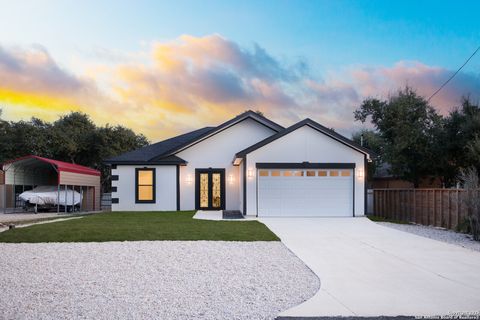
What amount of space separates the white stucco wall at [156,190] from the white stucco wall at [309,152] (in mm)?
5342

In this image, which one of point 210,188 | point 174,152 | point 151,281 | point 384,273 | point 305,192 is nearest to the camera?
point 151,281

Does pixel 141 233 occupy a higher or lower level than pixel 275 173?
lower

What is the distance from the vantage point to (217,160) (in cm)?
2298

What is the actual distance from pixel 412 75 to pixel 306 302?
27.3m

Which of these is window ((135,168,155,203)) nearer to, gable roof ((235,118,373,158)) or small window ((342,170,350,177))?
gable roof ((235,118,373,158))

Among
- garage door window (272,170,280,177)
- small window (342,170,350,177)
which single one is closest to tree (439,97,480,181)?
small window (342,170,350,177)

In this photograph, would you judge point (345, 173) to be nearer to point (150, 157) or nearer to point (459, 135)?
point (150, 157)

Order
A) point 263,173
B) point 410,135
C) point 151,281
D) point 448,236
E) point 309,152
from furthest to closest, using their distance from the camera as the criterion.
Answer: point 410,135, point 309,152, point 263,173, point 448,236, point 151,281

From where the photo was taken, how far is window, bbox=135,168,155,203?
2272 cm

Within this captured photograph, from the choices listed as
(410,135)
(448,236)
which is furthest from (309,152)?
(410,135)

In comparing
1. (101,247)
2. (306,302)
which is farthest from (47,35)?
(306,302)

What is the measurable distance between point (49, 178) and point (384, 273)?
26.7m

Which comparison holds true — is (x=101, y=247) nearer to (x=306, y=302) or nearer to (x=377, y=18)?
(x=306, y=302)

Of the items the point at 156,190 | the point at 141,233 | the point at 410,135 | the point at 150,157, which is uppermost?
the point at 410,135
